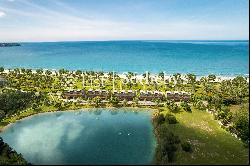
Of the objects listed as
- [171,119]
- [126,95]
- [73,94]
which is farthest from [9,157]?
[126,95]

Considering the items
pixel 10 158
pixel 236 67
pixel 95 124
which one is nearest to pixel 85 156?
pixel 10 158

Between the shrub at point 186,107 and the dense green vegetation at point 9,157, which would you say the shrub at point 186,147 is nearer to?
the shrub at point 186,107

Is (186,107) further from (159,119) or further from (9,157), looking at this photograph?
(9,157)

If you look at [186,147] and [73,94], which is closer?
[186,147]

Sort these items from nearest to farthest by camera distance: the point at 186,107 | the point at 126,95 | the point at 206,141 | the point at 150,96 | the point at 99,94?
the point at 206,141 → the point at 186,107 → the point at 150,96 → the point at 126,95 → the point at 99,94

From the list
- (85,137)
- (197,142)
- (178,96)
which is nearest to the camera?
(197,142)

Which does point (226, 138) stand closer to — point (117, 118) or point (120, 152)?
point (120, 152)

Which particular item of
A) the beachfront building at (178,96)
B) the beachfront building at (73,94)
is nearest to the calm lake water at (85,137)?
the beachfront building at (73,94)

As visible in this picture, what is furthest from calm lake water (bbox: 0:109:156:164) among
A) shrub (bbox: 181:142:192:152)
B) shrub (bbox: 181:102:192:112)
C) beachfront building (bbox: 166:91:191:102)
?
beachfront building (bbox: 166:91:191:102)
